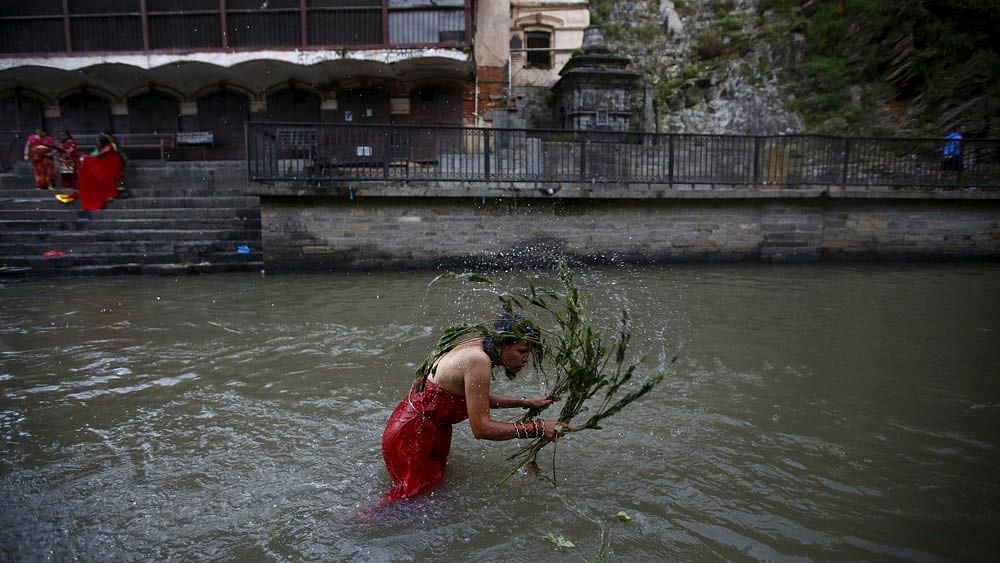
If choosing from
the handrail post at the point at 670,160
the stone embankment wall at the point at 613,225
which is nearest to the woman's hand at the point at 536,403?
the stone embankment wall at the point at 613,225

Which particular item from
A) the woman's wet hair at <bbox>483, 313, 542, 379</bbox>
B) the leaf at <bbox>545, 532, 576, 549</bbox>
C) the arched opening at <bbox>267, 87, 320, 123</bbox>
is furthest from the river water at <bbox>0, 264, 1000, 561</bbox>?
the arched opening at <bbox>267, 87, 320, 123</bbox>

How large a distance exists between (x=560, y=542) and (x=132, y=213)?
46.2ft

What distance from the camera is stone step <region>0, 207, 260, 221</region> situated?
13.9m

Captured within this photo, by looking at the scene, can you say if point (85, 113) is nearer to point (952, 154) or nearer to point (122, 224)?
point (122, 224)

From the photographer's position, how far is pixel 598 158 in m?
13.5

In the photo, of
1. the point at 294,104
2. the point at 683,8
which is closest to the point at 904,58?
the point at 683,8

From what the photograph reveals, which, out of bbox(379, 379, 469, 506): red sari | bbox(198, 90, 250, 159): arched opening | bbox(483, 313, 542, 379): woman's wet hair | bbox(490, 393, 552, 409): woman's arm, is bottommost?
bbox(379, 379, 469, 506): red sari

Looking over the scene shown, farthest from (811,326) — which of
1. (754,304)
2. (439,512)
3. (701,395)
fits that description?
(439,512)

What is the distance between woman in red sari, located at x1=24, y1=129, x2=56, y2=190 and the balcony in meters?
4.22

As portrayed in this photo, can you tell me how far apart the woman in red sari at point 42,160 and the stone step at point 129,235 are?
2474 mm

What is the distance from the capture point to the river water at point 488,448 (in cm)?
351

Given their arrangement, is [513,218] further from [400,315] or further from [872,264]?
[872,264]

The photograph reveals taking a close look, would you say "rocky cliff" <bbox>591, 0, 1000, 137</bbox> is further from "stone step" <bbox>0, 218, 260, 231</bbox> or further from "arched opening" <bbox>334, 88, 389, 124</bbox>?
"stone step" <bbox>0, 218, 260, 231</bbox>

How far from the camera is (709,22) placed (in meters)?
24.9
